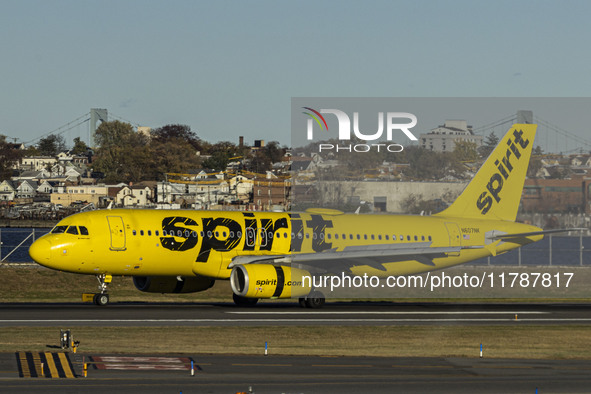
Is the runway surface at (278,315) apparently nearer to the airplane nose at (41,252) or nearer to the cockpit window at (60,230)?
the airplane nose at (41,252)

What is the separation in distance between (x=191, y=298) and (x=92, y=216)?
11.8m

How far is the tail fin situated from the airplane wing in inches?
159

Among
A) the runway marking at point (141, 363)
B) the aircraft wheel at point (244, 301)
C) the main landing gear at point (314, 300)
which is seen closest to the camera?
the runway marking at point (141, 363)

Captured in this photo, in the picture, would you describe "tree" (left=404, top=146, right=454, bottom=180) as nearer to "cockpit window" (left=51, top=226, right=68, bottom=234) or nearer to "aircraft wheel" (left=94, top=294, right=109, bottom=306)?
"aircraft wheel" (left=94, top=294, right=109, bottom=306)

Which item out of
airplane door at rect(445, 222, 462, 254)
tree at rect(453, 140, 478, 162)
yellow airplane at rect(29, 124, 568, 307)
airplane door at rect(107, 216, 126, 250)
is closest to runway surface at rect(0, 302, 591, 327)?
yellow airplane at rect(29, 124, 568, 307)

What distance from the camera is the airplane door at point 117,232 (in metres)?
47.4

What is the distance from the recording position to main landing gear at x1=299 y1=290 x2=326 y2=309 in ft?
163

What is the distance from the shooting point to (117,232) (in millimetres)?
47688

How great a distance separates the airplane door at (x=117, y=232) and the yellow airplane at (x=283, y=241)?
0.05 metres

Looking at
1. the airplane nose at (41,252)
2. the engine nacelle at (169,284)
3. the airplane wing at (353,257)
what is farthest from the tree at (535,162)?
the airplane nose at (41,252)

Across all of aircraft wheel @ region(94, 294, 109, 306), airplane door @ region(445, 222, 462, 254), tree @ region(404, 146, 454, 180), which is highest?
tree @ region(404, 146, 454, 180)

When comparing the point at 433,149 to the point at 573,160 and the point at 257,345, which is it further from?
the point at 257,345

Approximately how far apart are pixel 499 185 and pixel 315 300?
45.7 feet

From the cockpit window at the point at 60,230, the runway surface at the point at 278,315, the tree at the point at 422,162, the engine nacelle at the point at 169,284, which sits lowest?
the runway surface at the point at 278,315
